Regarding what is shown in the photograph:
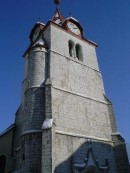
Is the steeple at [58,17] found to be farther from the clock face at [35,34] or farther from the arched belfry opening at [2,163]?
the arched belfry opening at [2,163]

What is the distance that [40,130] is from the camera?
521 inches

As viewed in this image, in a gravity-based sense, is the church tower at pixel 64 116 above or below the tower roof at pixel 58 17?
below

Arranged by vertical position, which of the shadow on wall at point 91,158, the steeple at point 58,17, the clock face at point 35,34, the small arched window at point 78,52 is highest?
the steeple at point 58,17

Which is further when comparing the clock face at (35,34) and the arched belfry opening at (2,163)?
the clock face at (35,34)

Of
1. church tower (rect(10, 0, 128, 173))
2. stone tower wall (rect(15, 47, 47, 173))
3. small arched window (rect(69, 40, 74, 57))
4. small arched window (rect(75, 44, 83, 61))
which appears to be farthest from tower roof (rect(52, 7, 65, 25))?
stone tower wall (rect(15, 47, 47, 173))

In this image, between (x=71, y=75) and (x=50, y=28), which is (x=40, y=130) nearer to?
(x=71, y=75)

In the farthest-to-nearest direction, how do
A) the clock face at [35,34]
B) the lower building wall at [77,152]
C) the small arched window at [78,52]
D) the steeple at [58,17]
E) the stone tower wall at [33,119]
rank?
1. the steeple at [58,17]
2. the clock face at [35,34]
3. the small arched window at [78,52]
4. the stone tower wall at [33,119]
5. the lower building wall at [77,152]

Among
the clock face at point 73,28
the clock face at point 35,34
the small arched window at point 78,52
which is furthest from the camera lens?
the clock face at point 35,34

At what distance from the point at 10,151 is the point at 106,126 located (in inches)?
301

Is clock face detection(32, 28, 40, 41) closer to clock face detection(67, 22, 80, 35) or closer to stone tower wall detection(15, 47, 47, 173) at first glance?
clock face detection(67, 22, 80, 35)

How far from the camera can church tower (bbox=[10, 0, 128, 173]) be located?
40.6 feet

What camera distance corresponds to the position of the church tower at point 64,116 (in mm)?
12383

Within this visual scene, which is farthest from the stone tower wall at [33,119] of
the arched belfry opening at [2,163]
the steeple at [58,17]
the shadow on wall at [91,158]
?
the steeple at [58,17]

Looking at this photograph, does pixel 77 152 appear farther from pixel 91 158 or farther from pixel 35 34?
pixel 35 34
